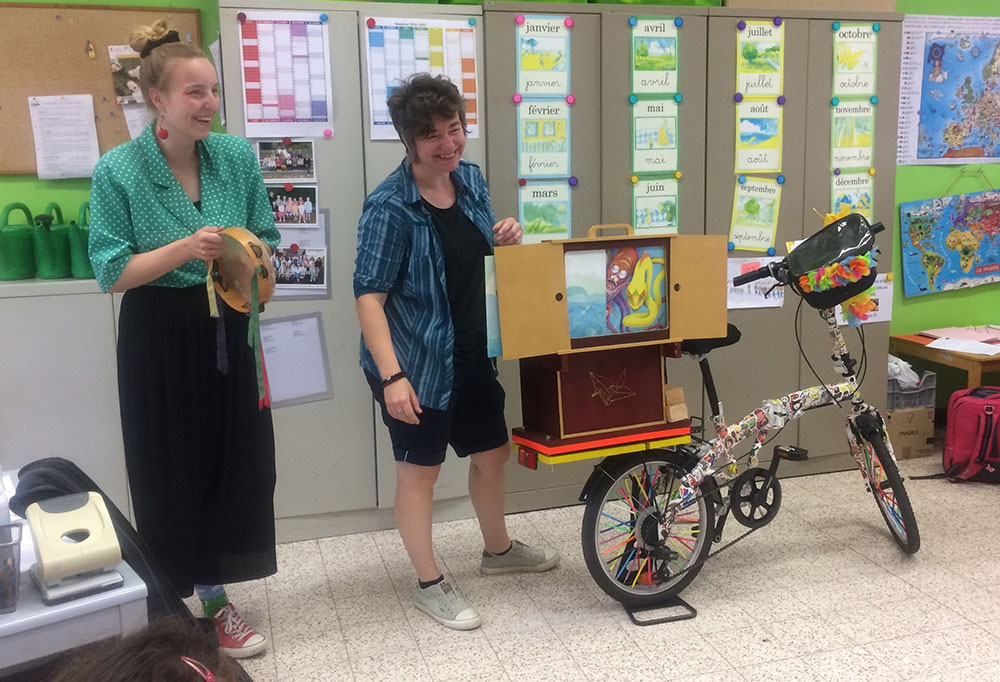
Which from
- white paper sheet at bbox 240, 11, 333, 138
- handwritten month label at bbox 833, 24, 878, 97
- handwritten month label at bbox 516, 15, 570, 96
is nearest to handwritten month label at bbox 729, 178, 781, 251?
handwritten month label at bbox 833, 24, 878, 97

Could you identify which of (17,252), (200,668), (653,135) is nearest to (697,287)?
(653,135)

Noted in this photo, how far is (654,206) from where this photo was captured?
317 cm

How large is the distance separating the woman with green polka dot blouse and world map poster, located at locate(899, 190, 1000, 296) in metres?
2.93

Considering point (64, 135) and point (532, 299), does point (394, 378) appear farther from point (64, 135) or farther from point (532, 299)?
point (64, 135)

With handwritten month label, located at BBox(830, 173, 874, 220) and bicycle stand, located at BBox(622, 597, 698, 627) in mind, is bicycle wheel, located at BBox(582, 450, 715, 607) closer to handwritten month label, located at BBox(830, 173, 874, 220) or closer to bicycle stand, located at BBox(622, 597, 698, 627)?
bicycle stand, located at BBox(622, 597, 698, 627)

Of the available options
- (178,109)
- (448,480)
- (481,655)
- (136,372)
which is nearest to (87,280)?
(136,372)

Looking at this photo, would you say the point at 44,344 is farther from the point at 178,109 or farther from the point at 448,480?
the point at 448,480

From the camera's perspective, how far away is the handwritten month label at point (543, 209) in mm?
3049

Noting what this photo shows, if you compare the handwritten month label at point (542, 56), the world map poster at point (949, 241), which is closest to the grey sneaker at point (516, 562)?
the handwritten month label at point (542, 56)

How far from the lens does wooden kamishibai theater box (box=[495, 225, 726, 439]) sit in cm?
220

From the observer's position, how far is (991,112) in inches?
154

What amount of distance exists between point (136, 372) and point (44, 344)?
2.82ft

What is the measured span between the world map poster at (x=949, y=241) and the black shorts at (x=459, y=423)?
2.39 metres

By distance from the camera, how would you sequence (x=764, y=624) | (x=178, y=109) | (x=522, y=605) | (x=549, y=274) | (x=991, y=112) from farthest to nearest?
(x=991, y=112), (x=522, y=605), (x=764, y=624), (x=549, y=274), (x=178, y=109)
